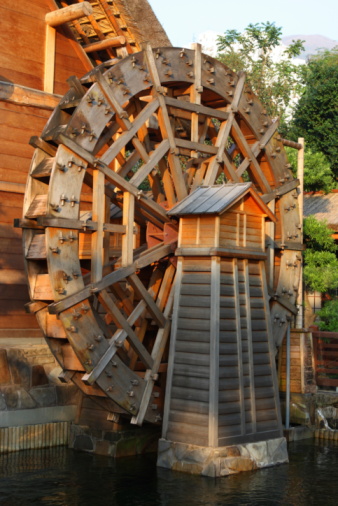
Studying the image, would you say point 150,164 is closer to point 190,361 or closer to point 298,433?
point 190,361

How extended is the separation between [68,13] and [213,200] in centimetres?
330

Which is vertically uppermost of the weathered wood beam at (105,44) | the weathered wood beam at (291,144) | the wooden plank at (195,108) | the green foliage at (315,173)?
the weathered wood beam at (105,44)

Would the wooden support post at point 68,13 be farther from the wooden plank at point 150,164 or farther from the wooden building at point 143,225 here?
the wooden plank at point 150,164

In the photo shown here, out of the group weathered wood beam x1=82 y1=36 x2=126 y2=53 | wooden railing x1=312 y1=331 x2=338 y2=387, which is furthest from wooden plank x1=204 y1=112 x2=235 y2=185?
wooden railing x1=312 y1=331 x2=338 y2=387

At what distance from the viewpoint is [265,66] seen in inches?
928

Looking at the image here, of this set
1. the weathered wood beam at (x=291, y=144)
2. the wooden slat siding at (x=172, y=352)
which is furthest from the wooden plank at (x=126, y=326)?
the weathered wood beam at (x=291, y=144)

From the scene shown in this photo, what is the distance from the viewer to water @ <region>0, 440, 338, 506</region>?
7.38m

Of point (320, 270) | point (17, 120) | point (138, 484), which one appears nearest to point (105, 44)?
point (17, 120)

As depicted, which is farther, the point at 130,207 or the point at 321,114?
the point at 321,114

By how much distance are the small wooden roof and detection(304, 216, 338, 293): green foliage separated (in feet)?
15.3

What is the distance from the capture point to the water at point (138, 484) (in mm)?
7383

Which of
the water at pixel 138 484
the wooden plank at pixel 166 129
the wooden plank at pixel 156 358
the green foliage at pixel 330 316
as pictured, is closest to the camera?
the water at pixel 138 484

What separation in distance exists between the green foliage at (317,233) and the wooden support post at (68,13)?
18.4ft

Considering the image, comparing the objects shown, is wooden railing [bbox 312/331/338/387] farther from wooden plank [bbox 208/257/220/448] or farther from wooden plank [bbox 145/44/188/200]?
wooden plank [bbox 208/257/220/448]
